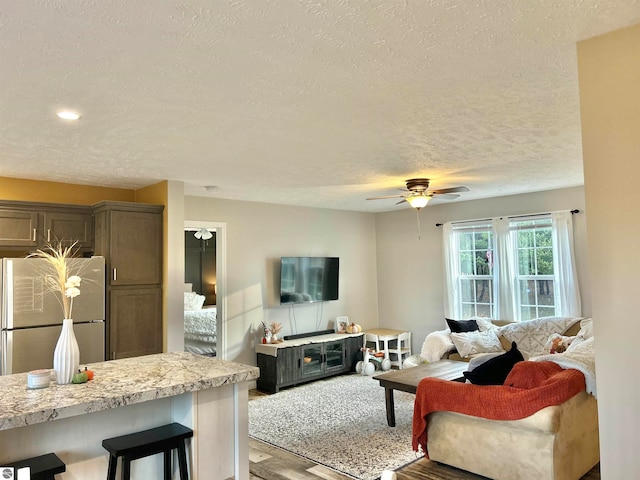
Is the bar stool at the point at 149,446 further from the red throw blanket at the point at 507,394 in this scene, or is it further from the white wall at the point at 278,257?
the white wall at the point at 278,257

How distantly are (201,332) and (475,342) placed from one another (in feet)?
13.6

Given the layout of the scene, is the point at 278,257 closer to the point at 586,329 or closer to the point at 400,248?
the point at 400,248

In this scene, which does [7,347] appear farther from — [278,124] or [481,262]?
[481,262]

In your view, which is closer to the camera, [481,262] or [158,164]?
[158,164]

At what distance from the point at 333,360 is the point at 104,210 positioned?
3.80 m

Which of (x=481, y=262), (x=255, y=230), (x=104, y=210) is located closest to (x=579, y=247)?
(x=481, y=262)

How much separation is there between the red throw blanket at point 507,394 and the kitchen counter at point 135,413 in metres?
1.56

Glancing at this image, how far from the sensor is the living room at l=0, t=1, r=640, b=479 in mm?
1877

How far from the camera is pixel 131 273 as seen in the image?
471cm

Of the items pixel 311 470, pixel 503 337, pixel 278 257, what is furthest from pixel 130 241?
pixel 503 337

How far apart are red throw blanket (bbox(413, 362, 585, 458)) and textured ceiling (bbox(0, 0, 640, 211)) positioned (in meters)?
1.72

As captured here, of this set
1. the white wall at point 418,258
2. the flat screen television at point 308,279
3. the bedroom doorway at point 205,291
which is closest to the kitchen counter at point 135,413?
the bedroom doorway at point 205,291

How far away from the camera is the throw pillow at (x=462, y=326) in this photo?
248 inches

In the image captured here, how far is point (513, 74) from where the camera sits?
2365mm
